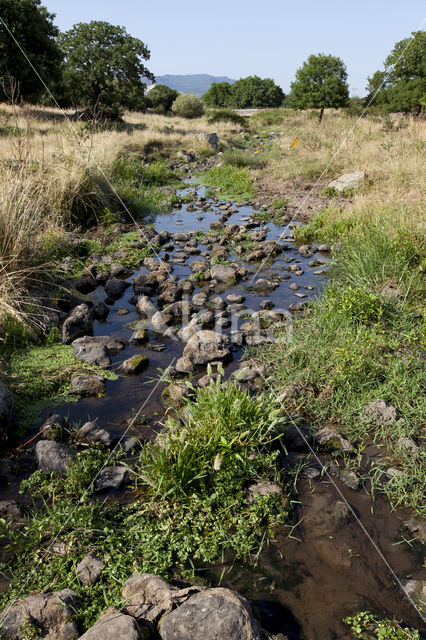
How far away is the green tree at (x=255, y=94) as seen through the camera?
185ft

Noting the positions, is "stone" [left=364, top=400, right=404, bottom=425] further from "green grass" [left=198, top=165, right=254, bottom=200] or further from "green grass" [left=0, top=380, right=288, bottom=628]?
"green grass" [left=198, top=165, right=254, bottom=200]

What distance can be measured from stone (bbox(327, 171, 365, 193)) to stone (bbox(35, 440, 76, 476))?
876 cm

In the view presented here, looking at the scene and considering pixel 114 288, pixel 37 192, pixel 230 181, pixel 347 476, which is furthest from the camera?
pixel 230 181

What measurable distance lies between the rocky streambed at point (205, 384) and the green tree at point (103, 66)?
62.5 feet

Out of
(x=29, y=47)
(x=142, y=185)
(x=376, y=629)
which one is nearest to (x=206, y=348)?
(x=376, y=629)

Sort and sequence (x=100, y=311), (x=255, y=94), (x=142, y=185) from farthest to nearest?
(x=255, y=94), (x=142, y=185), (x=100, y=311)

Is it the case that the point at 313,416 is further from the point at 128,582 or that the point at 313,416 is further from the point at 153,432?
the point at 128,582

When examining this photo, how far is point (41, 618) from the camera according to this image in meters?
2.05

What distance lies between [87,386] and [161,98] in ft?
127

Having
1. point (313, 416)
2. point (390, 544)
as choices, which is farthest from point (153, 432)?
point (390, 544)

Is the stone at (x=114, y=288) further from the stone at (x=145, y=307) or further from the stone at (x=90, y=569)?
the stone at (x=90, y=569)

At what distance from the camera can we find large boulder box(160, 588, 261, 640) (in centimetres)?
190

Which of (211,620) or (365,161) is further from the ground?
(365,161)

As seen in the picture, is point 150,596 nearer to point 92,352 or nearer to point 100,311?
point 92,352
